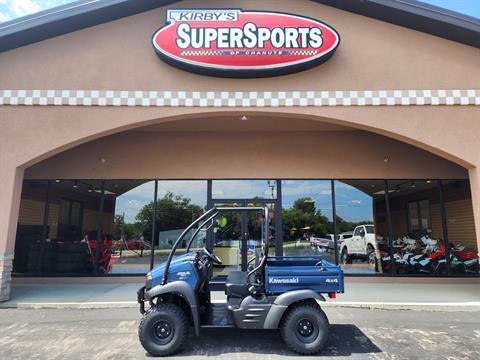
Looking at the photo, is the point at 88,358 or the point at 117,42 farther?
the point at 117,42

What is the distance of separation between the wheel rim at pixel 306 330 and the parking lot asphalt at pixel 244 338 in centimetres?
24

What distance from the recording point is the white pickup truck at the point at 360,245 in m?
9.34

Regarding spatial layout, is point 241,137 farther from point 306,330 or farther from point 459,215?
point 459,215

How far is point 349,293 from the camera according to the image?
7543 mm

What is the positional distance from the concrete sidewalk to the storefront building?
33 centimetres

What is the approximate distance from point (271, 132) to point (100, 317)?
619 cm

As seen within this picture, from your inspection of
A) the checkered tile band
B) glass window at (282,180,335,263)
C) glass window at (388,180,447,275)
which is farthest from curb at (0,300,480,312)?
the checkered tile band

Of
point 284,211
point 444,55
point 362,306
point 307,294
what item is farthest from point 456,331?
point 444,55

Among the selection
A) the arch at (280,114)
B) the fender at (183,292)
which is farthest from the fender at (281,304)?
the arch at (280,114)

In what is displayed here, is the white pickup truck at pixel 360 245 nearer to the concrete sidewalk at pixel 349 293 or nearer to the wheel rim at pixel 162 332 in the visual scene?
the concrete sidewalk at pixel 349 293

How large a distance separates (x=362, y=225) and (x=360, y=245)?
1.85 feet

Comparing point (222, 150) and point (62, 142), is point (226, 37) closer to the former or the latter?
point (222, 150)

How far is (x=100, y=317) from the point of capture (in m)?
5.98

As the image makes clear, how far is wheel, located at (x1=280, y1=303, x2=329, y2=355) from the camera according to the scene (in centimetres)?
425
